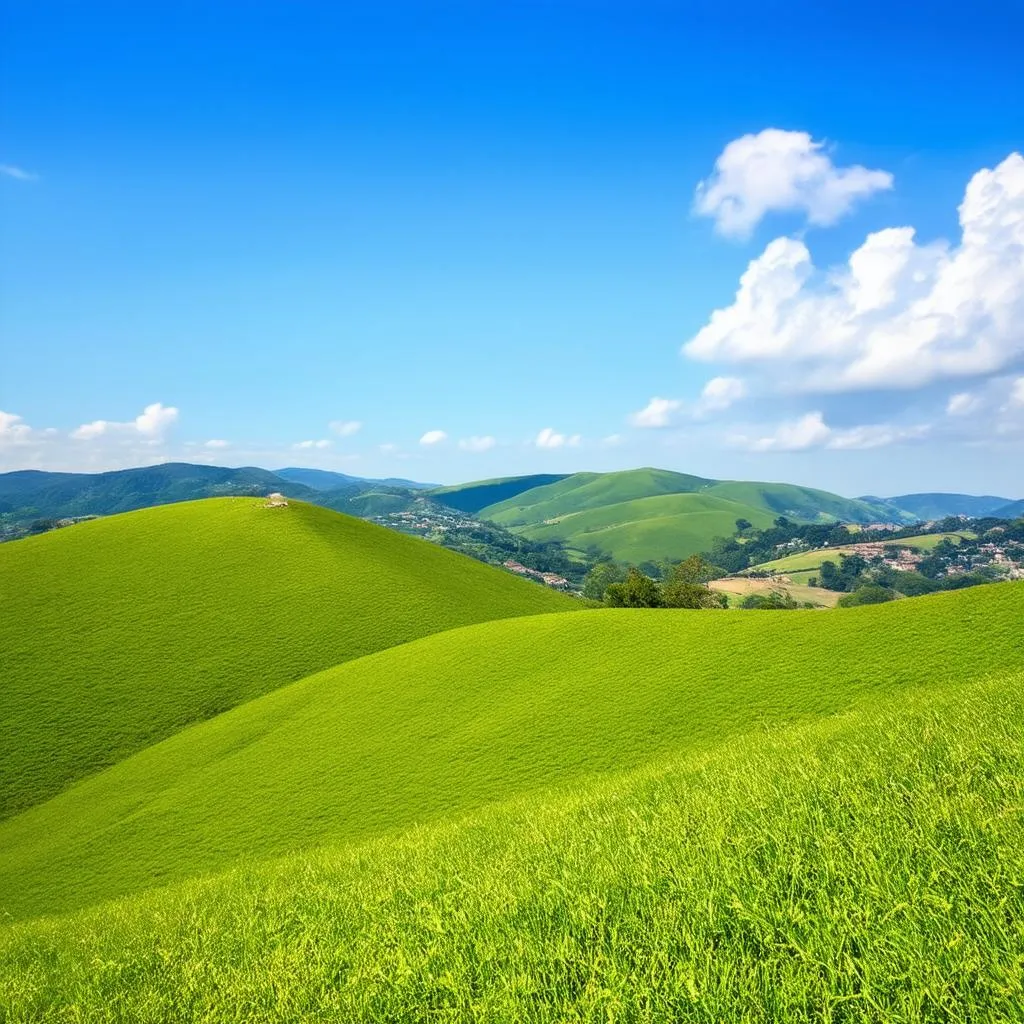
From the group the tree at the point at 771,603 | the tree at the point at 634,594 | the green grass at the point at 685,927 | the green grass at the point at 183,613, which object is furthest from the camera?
the tree at the point at 771,603

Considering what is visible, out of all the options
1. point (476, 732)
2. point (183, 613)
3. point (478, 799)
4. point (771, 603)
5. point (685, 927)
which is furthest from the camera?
point (771, 603)

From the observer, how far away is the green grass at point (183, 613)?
46.2m

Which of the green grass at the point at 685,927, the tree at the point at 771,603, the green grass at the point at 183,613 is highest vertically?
the green grass at the point at 685,927

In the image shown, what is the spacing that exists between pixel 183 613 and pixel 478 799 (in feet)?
161

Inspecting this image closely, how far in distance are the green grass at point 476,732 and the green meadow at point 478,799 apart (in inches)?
8.5

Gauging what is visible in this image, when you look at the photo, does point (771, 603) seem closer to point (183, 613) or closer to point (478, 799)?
point (183, 613)

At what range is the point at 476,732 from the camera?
32406 mm

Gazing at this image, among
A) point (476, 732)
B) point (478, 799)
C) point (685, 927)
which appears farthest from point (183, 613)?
point (685, 927)

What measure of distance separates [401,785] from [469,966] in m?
26.4

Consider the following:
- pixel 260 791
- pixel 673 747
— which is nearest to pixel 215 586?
pixel 260 791

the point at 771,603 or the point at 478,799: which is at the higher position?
the point at 478,799

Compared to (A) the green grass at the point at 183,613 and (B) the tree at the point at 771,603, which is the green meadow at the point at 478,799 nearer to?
(A) the green grass at the point at 183,613

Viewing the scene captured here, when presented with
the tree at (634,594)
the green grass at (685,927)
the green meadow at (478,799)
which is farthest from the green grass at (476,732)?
the tree at (634,594)

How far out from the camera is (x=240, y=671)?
54.8 metres
